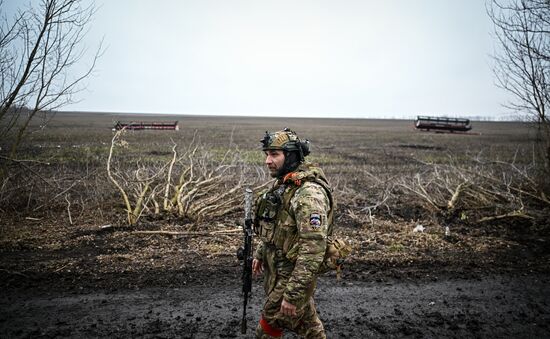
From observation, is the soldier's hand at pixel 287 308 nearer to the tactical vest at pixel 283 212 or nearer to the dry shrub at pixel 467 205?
the tactical vest at pixel 283 212

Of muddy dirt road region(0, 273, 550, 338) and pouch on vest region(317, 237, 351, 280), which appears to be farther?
muddy dirt road region(0, 273, 550, 338)

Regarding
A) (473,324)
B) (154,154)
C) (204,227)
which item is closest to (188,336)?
(473,324)

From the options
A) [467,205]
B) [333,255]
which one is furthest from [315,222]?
[467,205]

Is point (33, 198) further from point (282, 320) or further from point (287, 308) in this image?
point (287, 308)

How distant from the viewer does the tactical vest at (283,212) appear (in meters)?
2.48

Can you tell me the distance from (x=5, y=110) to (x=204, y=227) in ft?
12.5

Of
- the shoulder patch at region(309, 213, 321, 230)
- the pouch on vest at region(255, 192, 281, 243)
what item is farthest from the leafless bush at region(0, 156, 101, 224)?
the shoulder patch at region(309, 213, 321, 230)

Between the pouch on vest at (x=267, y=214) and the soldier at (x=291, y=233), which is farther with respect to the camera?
the pouch on vest at (x=267, y=214)

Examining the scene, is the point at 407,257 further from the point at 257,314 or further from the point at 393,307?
the point at 257,314

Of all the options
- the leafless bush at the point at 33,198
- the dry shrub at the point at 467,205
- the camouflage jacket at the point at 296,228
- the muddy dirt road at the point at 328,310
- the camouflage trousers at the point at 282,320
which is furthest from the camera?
the dry shrub at the point at 467,205

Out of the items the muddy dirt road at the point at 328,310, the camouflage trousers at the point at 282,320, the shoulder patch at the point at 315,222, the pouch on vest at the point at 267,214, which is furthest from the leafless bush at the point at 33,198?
the shoulder patch at the point at 315,222

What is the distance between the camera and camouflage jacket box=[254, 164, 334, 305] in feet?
7.50

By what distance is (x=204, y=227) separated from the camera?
261 inches

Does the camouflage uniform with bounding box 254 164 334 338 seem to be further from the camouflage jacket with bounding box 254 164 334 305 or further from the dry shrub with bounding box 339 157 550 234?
the dry shrub with bounding box 339 157 550 234
